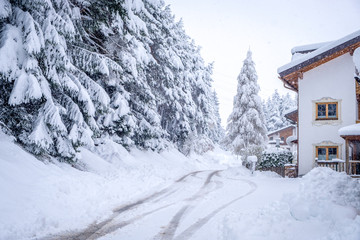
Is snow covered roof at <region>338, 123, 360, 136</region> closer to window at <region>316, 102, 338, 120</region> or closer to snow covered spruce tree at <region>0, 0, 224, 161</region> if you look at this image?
window at <region>316, 102, 338, 120</region>

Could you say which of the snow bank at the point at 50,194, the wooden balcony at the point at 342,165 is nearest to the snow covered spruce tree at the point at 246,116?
the wooden balcony at the point at 342,165

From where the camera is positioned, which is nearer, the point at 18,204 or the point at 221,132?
the point at 18,204

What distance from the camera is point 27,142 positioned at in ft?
29.4

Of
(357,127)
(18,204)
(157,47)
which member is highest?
(157,47)

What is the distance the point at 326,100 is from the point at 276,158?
5.73m

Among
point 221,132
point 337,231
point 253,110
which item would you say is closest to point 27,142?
point 337,231

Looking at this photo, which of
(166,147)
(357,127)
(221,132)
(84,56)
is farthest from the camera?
(221,132)

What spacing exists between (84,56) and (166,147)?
521 inches

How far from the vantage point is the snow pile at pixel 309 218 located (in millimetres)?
4426

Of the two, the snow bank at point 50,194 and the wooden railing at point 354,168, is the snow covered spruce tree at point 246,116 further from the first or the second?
the snow bank at point 50,194

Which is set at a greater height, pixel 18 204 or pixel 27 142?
pixel 27 142

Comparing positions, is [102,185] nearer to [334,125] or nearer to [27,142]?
[27,142]

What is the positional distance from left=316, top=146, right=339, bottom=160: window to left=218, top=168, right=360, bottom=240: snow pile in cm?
1073

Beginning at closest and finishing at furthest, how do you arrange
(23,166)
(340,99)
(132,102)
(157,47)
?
(23,166) < (340,99) < (132,102) < (157,47)
